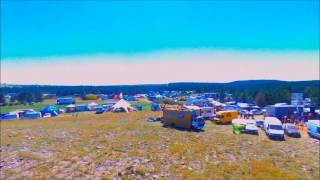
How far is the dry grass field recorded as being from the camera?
812 inches

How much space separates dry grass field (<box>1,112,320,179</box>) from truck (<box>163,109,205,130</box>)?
2387 mm

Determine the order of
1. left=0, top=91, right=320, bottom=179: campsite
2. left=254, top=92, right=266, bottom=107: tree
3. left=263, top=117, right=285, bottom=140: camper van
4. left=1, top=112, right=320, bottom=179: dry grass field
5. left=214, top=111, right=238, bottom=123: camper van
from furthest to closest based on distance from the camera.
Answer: left=254, top=92, right=266, bottom=107: tree → left=214, top=111, right=238, bottom=123: camper van → left=263, top=117, right=285, bottom=140: camper van → left=0, top=91, right=320, bottom=179: campsite → left=1, top=112, right=320, bottom=179: dry grass field

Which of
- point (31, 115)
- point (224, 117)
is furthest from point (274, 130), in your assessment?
point (31, 115)

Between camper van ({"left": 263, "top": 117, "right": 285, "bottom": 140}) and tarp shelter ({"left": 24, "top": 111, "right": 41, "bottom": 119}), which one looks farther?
tarp shelter ({"left": 24, "top": 111, "right": 41, "bottom": 119})

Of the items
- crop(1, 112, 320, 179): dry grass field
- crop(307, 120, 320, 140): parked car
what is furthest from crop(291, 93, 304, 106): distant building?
crop(1, 112, 320, 179): dry grass field

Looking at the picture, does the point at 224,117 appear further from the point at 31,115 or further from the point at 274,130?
the point at 31,115

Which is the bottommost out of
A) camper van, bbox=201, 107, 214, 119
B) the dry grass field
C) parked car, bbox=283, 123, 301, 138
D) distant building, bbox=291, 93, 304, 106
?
the dry grass field

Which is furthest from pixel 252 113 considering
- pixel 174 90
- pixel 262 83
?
pixel 262 83

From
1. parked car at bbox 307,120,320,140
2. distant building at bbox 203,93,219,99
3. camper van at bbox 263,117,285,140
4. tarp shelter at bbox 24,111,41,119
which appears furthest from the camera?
distant building at bbox 203,93,219,99

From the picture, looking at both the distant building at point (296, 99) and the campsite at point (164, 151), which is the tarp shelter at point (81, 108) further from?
the distant building at point (296, 99)

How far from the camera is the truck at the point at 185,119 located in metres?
37.2

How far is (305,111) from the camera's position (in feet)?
158

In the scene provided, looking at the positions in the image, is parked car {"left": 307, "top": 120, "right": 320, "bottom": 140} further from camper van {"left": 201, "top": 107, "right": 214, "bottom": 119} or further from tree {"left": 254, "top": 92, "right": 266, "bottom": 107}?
tree {"left": 254, "top": 92, "right": 266, "bottom": 107}

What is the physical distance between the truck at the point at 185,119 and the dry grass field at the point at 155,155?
2.39 metres
